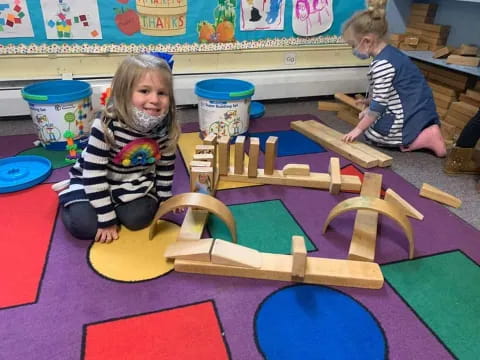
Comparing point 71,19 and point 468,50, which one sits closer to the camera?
point 71,19

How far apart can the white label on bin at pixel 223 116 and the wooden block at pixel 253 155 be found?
350 mm

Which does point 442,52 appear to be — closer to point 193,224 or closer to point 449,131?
point 449,131

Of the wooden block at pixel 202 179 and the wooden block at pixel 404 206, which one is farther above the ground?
the wooden block at pixel 202 179

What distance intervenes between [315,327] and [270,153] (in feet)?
2.19

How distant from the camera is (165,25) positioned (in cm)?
190

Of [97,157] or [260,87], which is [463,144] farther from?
[97,157]

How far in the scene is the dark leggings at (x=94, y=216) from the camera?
102 cm

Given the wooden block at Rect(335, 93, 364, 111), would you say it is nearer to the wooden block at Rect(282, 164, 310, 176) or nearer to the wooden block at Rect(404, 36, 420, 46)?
the wooden block at Rect(404, 36, 420, 46)

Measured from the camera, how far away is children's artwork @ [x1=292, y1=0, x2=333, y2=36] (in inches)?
82.7

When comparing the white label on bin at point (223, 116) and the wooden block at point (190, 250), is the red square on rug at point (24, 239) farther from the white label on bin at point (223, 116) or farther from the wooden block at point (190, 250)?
the white label on bin at point (223, 116)

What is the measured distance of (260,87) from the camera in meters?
2.18

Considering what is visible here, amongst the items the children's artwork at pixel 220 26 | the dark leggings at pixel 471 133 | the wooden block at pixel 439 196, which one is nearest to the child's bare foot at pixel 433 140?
the dark leggings at pixel 471 133

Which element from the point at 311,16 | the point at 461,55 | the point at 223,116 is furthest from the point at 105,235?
the point at 461,55

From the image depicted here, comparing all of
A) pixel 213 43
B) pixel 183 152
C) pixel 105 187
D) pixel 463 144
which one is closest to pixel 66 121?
pixel 183 152
